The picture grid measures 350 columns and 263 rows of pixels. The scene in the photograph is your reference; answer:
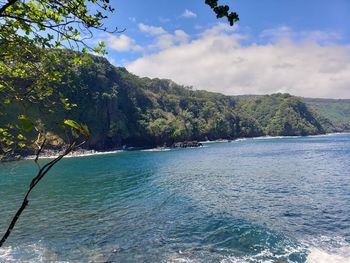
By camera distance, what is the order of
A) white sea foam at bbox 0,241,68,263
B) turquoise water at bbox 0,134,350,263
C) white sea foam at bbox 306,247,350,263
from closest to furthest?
white sea foam at bbox 306,247,350,263
white sea foam at bbox 0,241,68,263
turquoise water at bbox 0,134,350,263

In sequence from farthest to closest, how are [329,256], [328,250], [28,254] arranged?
[28,254]
[328,250]
[329,256]

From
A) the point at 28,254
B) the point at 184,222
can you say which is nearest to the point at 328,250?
the point at 184,222

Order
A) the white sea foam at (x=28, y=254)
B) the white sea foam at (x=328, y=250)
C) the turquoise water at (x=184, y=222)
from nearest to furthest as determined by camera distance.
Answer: the white sea foam at (x=328, y=250), the white sea foam at (x=28, y=254), the turquoise water at (x=184, y=222)

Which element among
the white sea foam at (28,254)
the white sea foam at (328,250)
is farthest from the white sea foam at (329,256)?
the white sea foam at (28,254)

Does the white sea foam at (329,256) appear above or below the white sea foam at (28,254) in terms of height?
below

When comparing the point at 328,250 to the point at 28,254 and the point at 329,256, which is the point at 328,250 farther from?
the point at 28,254

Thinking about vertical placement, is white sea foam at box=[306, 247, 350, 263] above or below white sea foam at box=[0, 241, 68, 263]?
below

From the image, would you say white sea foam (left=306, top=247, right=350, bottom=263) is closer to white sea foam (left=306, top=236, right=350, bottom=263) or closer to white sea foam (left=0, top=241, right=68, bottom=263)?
white sea foam (left=306, top=236, right=350, bottom=263)

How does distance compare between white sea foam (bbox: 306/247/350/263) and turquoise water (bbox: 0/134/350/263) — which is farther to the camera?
turquoise water (bbox: 0/134/350/263)

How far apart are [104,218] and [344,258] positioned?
2111 centimetres

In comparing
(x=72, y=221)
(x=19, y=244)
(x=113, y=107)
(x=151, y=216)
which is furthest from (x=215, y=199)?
(x=113, y=107)

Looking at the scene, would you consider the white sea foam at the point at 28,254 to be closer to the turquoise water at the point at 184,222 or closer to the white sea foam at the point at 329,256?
the turquoise water at the point at 184,222

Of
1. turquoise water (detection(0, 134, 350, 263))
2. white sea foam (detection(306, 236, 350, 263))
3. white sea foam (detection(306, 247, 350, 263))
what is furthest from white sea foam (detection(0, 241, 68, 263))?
white sea foam (detection(306, 236, 350, 263))

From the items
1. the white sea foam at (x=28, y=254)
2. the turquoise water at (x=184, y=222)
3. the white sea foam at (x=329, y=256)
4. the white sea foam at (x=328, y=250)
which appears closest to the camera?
the white sea foam at (x=329, y=256)
